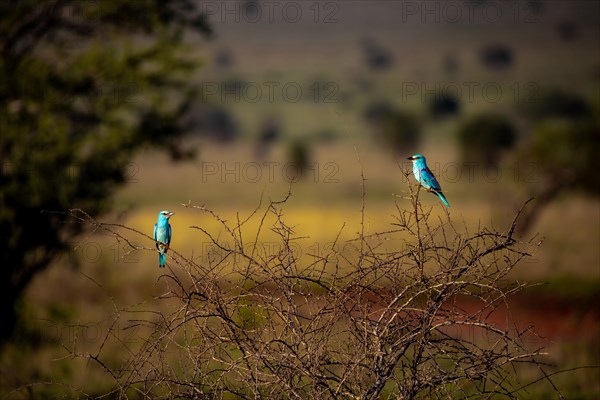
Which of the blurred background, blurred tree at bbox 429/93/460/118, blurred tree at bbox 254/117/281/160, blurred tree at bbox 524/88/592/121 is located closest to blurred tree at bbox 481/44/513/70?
the blurred background

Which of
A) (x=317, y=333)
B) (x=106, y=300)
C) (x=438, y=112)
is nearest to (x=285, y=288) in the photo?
(x=317, y=333)

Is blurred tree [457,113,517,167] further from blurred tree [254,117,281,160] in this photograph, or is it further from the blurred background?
blurred tree [254,117,281,160]

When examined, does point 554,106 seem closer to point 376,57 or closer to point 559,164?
point 376,57

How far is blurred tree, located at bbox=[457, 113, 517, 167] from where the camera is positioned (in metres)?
39.2

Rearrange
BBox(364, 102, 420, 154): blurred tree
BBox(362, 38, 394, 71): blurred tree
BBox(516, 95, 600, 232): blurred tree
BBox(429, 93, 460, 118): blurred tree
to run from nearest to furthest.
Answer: BBox(516, 95, 600, 232): blurred tree < BBox(364, 102, 420, 154): blurred tree < BBox(429, 93, 460, 118): blurred tree < BBox(362, 38, 394, 71): blurred tree

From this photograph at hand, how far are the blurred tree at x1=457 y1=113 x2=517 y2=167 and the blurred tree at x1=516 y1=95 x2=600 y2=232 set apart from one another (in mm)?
8492

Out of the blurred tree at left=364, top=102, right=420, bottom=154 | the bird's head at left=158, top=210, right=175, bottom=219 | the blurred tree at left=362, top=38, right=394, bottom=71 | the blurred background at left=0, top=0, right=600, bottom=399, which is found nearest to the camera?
the bird's head at left=158, top=210, right=175, bottom=219

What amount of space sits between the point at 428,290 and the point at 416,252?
0.70ft

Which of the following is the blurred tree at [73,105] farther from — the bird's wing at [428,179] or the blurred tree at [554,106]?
the blurred tree at [554,106]

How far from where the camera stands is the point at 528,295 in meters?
17.8

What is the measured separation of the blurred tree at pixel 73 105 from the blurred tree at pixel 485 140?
2504 cm

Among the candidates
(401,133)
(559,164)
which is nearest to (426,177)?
(559,164)

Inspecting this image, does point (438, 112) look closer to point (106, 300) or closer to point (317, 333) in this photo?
point (106, 300)

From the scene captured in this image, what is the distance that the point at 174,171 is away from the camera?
54.4 meters
